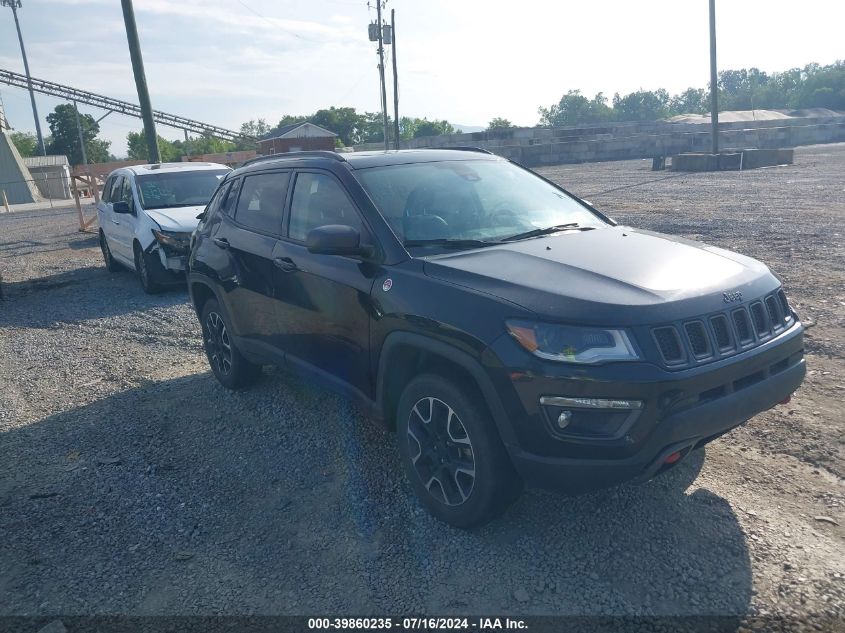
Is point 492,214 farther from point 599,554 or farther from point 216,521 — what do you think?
point 216,521

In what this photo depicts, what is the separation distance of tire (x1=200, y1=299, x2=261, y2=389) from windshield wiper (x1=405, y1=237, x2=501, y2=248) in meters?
2.32

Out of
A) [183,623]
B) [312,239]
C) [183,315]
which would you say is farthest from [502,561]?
[183,315]

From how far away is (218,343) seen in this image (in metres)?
5.94

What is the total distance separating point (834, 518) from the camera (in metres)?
3.47

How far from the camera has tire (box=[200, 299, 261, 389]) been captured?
5.64 meters

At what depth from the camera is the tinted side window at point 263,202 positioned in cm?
491

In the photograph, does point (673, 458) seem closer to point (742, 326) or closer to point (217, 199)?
point (742, 326)

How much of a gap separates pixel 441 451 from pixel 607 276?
1194mm

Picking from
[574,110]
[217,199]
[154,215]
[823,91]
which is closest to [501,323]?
[217,199]

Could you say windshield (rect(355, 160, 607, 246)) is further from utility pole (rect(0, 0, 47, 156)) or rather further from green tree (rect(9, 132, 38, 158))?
green tree (rect(9, 132, 38, 158))

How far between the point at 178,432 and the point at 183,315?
4.03m

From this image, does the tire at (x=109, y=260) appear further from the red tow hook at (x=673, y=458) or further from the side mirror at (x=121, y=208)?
the red tow hook at (x=673, y=458)

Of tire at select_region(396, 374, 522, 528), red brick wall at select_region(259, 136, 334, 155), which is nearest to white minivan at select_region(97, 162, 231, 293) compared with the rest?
tire at select_region(396, 374, 522, 528)

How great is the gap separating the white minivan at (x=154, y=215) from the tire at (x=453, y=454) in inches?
258
